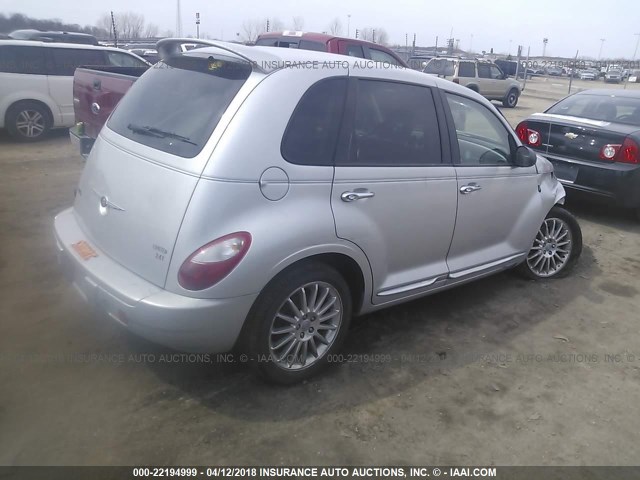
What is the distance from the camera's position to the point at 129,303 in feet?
8.25

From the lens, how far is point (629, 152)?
19.2 ft

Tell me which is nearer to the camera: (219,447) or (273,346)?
(219,447)

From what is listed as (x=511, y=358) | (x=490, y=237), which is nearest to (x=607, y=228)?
(x=490, y=237)

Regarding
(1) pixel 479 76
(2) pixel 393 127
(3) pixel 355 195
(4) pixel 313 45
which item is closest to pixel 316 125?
(3) pixel 355 195

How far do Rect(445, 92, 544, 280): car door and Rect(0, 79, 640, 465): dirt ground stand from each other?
0.48 m

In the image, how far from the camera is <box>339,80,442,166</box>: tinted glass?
3.03 metres

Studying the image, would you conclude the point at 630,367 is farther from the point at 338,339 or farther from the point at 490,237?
the point at 338,339

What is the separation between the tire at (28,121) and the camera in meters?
8.88

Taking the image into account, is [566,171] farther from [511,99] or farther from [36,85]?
[511,99]

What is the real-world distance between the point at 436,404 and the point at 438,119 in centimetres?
182

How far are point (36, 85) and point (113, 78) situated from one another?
4.01 m

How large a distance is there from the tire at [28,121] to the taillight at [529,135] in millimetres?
7955

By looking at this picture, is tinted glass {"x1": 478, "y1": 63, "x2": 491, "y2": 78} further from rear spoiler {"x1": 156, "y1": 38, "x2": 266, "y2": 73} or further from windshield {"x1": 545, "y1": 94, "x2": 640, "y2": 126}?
rear spoiler {"x1": 156, "y1": 38, "x2": 266, "y2": 73}

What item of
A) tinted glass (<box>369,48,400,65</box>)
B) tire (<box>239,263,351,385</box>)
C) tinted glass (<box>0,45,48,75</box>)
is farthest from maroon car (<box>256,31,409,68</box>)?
tire (<box>239,263,351,385</box>)
